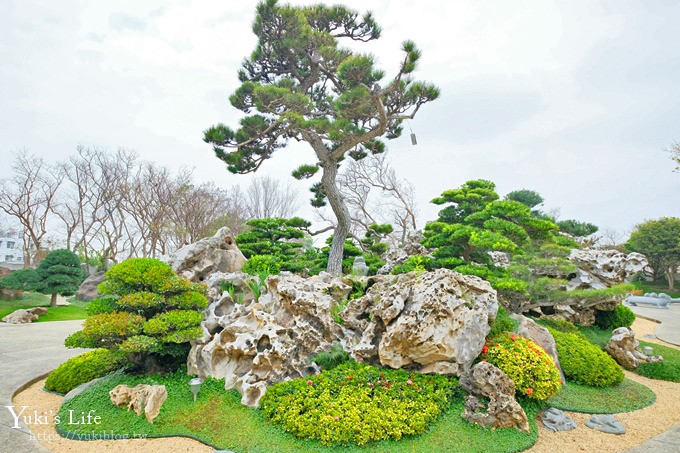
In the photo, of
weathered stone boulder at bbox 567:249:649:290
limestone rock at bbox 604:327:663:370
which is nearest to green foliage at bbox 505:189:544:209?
weathered stone boulder at bbox 567:249:649:290

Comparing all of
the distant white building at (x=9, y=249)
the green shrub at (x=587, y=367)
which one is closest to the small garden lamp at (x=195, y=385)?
the green shrub at (x=587, y=367)

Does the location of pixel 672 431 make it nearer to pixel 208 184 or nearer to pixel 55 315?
pixel 55 315

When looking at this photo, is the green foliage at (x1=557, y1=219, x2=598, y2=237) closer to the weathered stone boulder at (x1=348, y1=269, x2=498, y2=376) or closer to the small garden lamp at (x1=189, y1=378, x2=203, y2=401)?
the weathered stone boulder at (x1=348, y1=269, x2=498, y2=376)

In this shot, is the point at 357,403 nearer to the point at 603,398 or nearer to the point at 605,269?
the point at 603,398

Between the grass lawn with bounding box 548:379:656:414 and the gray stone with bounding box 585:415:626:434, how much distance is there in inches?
7.2

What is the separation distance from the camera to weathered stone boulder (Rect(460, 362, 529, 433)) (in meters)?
4.05

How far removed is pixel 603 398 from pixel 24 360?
399 inches

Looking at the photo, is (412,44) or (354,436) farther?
(412,44)

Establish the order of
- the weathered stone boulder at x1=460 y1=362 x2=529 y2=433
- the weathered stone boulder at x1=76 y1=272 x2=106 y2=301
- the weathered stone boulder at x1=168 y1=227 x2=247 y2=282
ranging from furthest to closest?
the weathered stone boulder at x1=76 y1=272 x2=106 y2=301
the weathered stone boulder at x1=168 y1=227 x2=247 y2=282
the weathered stone boulder at x1=460 y1=362 x2=529 y2=433

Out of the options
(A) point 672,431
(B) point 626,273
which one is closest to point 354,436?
(A) point 672,431

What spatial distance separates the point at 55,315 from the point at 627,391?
54.6 feet

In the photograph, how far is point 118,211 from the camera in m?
22.0

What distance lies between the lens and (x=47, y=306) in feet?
46.1

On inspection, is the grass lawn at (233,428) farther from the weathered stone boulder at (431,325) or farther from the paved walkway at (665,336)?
the paved walkway at (665,336)
